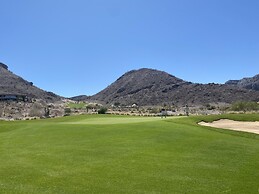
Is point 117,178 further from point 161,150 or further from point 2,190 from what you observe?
point 161,150

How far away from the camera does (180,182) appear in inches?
567

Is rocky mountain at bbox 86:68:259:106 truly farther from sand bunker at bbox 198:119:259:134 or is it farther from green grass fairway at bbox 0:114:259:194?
green grass fairway at bbox 0:114:259:194

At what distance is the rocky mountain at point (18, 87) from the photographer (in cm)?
16738

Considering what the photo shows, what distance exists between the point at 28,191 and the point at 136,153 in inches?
298

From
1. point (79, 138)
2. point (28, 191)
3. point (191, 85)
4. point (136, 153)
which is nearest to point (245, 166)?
point (136, 153)

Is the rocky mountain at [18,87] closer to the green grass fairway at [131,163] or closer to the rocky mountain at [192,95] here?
the rocky mountain at [192,95]

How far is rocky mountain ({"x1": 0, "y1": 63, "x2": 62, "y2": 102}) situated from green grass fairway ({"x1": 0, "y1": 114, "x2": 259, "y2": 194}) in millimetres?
140883

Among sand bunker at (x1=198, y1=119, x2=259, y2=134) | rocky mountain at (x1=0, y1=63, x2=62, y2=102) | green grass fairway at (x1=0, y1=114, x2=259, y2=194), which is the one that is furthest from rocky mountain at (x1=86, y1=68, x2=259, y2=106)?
green grass fairway at (x1=0, y1=114, x2=259, y2=194)

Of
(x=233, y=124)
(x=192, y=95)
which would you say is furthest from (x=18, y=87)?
(x=233, y=124)

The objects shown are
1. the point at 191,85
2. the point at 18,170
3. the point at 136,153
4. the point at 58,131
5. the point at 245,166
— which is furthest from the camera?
the point at 191,85

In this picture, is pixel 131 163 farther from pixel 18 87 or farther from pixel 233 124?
pixel 18 87

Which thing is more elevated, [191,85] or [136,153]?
[191,85]

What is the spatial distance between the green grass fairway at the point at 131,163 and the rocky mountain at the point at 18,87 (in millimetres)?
140883

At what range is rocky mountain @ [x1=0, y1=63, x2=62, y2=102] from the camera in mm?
167375
